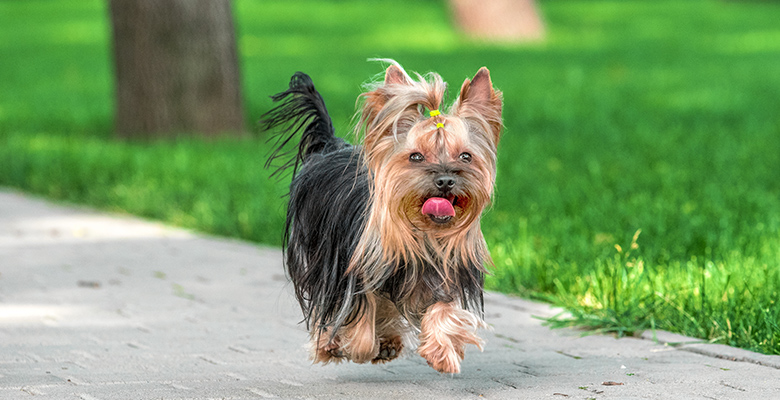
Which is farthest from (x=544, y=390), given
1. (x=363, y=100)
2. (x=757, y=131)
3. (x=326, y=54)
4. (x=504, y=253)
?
(x=326, y=54)

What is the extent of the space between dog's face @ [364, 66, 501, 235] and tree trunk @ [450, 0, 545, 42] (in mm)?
25691

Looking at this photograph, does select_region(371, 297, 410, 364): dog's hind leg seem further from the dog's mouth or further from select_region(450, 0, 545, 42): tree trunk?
select_region(450, 0, 545, 42): tree trunk

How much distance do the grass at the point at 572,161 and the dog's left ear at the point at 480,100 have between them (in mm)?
1703

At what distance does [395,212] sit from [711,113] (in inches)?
453

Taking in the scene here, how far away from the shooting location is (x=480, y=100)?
13.7 feet

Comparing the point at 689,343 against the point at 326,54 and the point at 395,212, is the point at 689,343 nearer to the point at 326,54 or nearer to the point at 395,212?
the point at 395,212

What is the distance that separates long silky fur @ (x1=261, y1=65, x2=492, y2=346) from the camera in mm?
4309

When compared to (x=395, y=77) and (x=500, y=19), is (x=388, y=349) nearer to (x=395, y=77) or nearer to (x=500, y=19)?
(x=395, y=77)

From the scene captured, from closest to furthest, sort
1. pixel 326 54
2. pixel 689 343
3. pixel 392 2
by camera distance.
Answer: pixel 689 343
pixel 326 54
pixel 392 2

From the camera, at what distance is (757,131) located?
41.7ft

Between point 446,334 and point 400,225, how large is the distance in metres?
0.49

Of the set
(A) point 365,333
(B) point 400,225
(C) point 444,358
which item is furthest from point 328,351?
(B) point 400,225

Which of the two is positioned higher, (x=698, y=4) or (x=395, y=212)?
(x=698, y=4)

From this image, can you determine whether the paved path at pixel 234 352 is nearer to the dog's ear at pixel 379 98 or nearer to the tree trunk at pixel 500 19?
the dog's ear at pixel 379 98
